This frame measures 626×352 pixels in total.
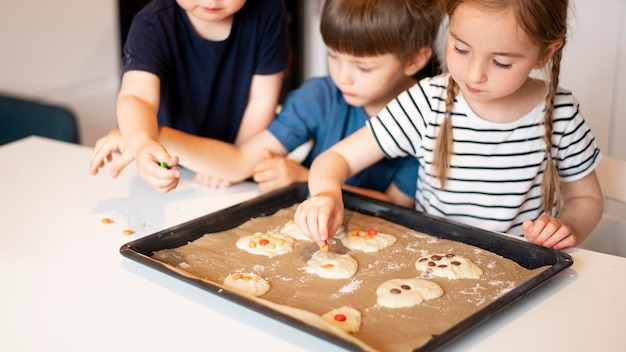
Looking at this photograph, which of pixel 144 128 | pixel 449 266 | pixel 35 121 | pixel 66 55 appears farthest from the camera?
pixel 66 55

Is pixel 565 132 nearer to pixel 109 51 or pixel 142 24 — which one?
pixel 142 24

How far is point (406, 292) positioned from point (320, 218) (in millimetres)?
186

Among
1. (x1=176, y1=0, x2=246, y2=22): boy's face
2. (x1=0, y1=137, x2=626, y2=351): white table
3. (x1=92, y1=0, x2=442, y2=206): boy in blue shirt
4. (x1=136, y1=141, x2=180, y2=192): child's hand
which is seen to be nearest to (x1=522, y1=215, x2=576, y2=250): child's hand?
(x1=0, y1=137, x2=626, y2=351): white table

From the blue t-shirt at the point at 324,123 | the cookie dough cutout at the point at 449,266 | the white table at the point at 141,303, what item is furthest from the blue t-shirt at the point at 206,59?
the cookie dough cutout at the point at 449,266

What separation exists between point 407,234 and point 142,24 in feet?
2.19

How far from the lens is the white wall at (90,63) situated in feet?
7.82

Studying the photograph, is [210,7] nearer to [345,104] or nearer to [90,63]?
[345,104]

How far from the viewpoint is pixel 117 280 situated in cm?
102

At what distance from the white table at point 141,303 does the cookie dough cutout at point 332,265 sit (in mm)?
130

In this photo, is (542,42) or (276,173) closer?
(542,42)

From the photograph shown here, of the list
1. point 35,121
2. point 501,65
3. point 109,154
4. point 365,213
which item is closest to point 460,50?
point 501,65

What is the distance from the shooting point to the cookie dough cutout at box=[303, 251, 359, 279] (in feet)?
3.34

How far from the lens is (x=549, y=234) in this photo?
1109 millimetres

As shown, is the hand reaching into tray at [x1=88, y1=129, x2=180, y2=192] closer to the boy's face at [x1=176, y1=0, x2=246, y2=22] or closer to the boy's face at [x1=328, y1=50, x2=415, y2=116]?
the boy's face at [x1=176, y1=0, x2=246, y2=22]
